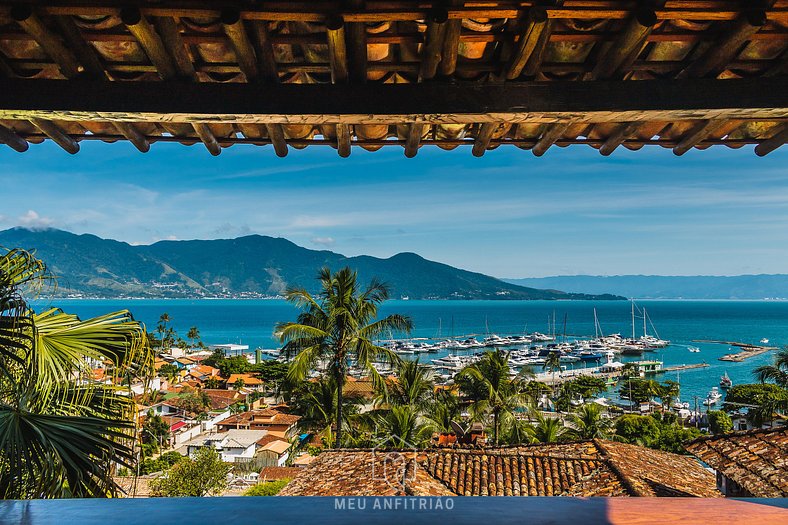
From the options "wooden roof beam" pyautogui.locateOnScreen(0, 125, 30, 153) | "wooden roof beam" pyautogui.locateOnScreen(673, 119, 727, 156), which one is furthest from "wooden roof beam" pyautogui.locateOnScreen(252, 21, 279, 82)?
"wooden roof beam" pyautogui.locateOnScreen(673, 119, 727, 156)

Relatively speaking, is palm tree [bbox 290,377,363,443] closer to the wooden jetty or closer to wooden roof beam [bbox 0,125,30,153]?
wooden roof beam [bbox 0,125,30,153]

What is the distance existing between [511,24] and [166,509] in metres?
1.93

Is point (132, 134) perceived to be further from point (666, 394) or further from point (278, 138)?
point (666, 394)

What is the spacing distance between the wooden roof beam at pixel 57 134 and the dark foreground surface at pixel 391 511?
1972 mm

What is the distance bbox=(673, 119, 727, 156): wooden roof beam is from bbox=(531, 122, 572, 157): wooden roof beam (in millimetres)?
663

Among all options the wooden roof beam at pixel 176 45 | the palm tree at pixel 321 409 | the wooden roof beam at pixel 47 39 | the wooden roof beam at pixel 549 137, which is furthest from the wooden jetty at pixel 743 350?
the wooden roof beam at pixel 47 39

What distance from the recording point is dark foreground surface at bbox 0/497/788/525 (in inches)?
38.7

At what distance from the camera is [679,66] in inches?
88.9

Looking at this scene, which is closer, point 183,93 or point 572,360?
point 183,93

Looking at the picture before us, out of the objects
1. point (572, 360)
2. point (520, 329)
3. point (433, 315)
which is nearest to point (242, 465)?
point (572, 360)

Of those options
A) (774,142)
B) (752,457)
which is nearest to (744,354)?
(752,457)

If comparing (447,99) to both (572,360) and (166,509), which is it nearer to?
(166,509)

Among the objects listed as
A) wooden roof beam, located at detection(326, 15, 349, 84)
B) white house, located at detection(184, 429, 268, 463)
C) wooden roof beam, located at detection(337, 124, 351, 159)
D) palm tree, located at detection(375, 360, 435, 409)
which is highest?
wooden roof beam, located at detection(326, 15, 349, 84)

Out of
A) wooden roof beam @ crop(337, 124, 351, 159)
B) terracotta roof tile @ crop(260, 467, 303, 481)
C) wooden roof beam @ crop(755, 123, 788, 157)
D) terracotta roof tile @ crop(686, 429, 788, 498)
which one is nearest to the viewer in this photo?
wooden roof beam @ crop(337, 124, 351, 159)
